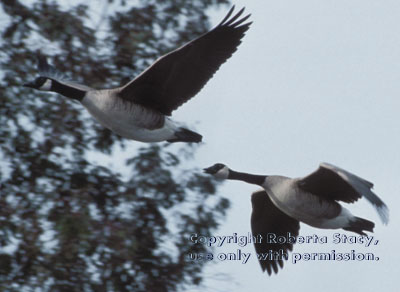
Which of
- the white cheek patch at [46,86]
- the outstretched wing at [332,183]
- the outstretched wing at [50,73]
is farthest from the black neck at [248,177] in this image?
the white cheek patch at [46,86]

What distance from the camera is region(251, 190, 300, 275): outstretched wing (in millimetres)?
9273

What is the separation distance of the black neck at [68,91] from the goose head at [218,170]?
139 centimetres

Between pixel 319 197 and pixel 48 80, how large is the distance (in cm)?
290

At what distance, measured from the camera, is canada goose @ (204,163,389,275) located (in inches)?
338

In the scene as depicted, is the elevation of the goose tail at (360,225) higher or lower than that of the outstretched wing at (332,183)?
lower

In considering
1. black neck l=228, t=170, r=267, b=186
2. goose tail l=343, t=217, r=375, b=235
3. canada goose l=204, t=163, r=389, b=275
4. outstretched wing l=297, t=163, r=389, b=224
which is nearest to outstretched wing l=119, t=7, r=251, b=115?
canada goose l=204, t=163, r=389, b=275

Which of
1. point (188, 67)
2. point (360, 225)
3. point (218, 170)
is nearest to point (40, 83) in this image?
point (188, 67)

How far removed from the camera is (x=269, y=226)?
9.38m

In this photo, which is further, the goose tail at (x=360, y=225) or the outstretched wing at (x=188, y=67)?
the goose tail at (x=360, y=225)

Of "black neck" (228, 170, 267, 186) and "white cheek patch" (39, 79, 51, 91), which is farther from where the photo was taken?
"black neck" (228, 170, 267, 186)

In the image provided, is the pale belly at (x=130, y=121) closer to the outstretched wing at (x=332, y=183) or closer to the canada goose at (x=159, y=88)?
the canada goose at (x=159, y=88)

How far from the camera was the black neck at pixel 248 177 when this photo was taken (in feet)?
29.2

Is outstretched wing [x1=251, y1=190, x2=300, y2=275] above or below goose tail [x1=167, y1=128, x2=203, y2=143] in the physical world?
below

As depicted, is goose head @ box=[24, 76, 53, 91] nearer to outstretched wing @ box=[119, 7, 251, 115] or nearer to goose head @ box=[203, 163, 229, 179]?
outstretched wing @ box=[119, 7, 251, 115]
